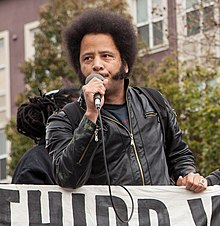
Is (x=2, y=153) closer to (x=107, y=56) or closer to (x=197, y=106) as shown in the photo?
(x=197, y=106)

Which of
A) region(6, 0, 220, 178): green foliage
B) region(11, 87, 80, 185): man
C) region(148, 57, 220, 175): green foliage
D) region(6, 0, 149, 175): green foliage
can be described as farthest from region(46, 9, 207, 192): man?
region(6, 0, 149, 175): green foliage

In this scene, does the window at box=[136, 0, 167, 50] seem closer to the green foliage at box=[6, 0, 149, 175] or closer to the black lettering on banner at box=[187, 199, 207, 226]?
the green foliage at box=[6, 0, 149, 175]

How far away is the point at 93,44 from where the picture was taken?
6.99 meters

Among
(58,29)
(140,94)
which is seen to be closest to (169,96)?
(58,29)

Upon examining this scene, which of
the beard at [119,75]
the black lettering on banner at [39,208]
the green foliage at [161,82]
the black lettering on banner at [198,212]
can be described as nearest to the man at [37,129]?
the black lettering on banner at [39,208]

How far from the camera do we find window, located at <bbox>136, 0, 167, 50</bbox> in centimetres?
2784

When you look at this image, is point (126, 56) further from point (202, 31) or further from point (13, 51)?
point (13, 51)

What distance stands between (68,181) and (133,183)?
43cm

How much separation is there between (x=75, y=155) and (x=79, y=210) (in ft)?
1.59

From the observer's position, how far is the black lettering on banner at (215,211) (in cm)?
704

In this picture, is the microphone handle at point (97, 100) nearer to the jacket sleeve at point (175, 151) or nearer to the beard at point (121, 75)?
the beard at point (121, 75)

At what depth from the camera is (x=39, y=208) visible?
688cm

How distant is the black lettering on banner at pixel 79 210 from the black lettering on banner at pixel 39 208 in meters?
0.08

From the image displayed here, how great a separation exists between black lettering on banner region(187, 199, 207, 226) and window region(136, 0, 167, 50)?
20154 mm
